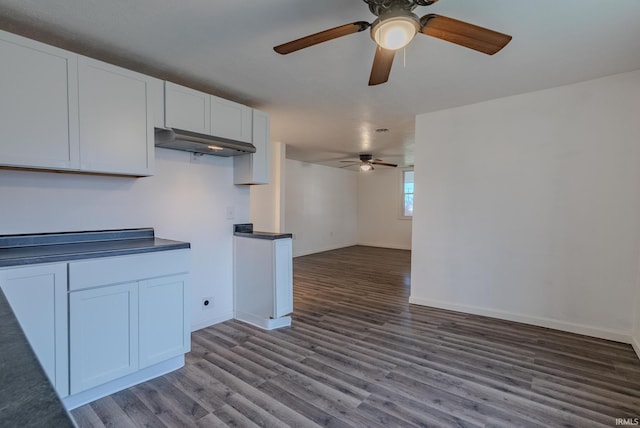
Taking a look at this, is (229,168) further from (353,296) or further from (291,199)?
Result: (291,199)

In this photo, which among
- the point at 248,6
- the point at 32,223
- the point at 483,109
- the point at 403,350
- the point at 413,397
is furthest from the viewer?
the point at 483,109

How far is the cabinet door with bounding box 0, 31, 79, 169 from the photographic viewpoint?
74.1 inches

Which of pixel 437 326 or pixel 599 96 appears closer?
pixel 599 96

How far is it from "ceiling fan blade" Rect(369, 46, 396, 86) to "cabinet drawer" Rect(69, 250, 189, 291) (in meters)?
1.90

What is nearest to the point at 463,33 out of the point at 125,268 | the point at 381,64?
the point at 381,64

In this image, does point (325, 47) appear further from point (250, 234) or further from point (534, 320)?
point (534, 320)

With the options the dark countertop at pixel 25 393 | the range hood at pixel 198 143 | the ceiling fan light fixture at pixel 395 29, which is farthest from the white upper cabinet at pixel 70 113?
the ceiling fan light fixture at pixel 395 29

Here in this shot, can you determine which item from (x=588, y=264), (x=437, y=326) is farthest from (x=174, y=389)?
(x=588, y=264)

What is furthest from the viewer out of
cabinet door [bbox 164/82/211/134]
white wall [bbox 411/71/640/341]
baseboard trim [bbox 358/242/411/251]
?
baseboard trim [bbox 358/242/411/251]

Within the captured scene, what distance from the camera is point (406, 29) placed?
5.19 feet

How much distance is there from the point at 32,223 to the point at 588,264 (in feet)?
15.3

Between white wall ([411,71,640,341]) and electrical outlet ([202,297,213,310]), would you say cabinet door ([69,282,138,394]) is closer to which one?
electrical outlet ([202,297,213,310])

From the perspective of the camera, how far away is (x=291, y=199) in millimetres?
7488

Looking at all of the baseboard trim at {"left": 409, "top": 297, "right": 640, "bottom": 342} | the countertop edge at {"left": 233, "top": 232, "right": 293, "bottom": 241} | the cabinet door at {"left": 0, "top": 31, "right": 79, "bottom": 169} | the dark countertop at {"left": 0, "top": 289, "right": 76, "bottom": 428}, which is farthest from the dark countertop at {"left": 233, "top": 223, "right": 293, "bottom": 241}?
the dark countertop at {"left": 0, "top": 289, "right": 76, "bottom": 428}
